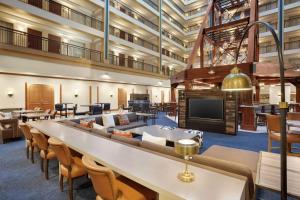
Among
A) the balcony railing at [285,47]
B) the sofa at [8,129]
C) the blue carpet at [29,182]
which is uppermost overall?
the balcony railing at [285,47]

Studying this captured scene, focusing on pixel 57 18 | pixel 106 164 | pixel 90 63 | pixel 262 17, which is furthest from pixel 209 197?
pixel 262 17

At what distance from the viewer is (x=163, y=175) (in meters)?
1.29

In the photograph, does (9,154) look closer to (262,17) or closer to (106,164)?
(106,164)

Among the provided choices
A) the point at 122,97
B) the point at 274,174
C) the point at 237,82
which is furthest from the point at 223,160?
the point at 122,97

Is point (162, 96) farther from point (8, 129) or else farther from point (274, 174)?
point (274, 174)

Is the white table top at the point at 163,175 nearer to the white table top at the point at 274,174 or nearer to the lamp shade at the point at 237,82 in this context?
the white table top at the point at 274,174

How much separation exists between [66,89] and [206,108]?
8.87 m

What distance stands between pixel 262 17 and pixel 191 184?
1776cm

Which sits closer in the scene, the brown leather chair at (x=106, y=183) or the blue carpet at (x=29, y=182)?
the brown leather chair at (x=106, y=183)

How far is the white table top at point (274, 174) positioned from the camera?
119 cm

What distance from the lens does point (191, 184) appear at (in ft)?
3.82

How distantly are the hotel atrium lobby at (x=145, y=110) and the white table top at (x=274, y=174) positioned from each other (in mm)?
11

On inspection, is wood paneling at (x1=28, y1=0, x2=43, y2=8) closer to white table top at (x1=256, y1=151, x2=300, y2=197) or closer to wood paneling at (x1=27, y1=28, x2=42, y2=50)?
wood paneling at (x1=27, y1=28, x2=42, y2=50)

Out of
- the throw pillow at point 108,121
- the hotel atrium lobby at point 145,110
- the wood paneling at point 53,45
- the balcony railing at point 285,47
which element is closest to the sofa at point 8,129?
the hotel atrium lobby at point 145,110
